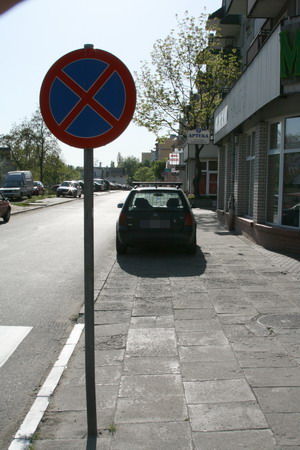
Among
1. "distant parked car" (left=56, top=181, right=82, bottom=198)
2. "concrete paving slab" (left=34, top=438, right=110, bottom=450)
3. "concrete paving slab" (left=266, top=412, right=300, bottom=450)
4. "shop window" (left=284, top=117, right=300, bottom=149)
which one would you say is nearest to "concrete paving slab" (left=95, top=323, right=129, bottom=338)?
"concrete paving slab" (left=34, top=438, right=110, bottom=450)

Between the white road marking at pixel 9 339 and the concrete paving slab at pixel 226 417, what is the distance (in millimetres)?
2063

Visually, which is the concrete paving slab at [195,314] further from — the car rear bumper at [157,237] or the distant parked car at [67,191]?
the distant parked car at [67,191]

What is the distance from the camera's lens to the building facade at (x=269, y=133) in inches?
376

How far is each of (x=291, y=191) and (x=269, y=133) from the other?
1.89 metres

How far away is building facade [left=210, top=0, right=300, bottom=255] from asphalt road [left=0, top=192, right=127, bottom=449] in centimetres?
384

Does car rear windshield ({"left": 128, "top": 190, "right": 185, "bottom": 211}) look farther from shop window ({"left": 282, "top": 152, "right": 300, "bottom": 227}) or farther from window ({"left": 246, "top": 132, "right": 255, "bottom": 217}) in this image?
window ({"left": 246, "top": 132, "right": 255, "bottom": 217})

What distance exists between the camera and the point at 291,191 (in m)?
11.4

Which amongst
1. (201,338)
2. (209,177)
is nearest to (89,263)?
(201,338)

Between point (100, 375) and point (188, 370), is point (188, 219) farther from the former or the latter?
A: point (100, 375)

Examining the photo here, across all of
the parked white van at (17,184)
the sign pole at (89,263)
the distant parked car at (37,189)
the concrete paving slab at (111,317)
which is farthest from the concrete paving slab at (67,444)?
the distant parked car at (37,189)

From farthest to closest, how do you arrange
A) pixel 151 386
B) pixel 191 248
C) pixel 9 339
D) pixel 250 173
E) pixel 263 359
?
pixel 250 173 < pixel 191 248 < pixel 9 339 < pixel 263 359 < pixel 151 386

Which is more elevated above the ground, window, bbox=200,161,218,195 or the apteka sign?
the apteka sign

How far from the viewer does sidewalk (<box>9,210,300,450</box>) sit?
3.26 m

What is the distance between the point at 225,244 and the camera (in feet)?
43.8
